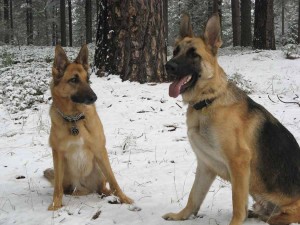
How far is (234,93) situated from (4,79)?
914 centimetres

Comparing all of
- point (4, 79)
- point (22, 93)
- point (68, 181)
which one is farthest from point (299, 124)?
point (4, 79)

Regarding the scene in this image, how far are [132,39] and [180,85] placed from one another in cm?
509

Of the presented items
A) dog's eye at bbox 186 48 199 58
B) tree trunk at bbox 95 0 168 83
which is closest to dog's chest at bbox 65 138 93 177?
dog's eye at bbox 186 48 199 58

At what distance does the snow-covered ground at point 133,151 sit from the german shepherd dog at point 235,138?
1.32 ft

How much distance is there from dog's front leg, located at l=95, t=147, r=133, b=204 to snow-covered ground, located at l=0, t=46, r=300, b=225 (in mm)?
142

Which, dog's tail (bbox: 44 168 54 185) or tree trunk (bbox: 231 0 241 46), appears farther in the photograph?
tree trunk (bbox: 231 0 241 46)

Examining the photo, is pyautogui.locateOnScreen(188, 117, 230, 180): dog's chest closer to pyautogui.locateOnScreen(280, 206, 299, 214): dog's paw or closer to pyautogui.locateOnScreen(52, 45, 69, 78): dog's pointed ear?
pyautogui.locateOnScreen(280, 206, 299, 214): dog's paw

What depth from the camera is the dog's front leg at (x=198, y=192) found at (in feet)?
12.6

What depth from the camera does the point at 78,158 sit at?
439cm

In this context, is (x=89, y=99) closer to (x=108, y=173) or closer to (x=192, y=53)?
(x=108, y=173)

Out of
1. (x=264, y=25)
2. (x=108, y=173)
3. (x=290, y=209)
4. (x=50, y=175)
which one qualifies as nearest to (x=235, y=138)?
(x=290, y=209)

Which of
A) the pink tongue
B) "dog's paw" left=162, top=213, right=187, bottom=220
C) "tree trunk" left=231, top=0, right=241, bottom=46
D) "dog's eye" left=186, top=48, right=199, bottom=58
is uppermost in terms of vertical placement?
"tree trunk" left=231, top=0, right=241, bottom=46

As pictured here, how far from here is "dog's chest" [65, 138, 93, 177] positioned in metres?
4.27

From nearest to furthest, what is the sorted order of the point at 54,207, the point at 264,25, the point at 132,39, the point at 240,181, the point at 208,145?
the point at 240,181 < the point at 208,145 < the point at 54,207 < the point at 132,39 < the point at 264,25
